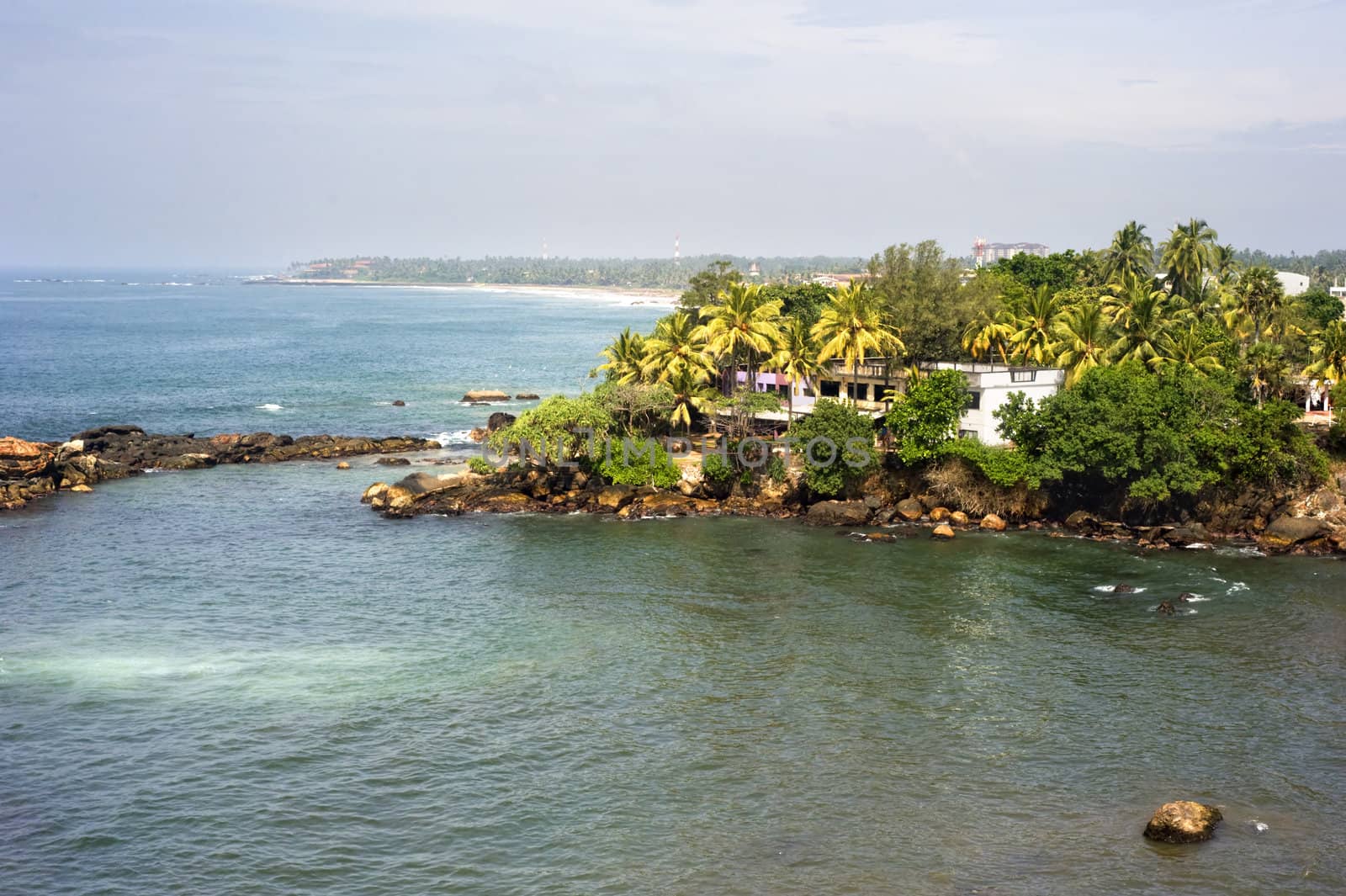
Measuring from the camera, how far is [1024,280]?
110000mm

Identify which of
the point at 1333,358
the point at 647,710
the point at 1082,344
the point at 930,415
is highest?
the point at 1082,344

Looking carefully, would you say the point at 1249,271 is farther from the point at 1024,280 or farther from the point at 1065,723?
the point at 1065,723

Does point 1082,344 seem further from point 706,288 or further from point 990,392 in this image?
point 706,288

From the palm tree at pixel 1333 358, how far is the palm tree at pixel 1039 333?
14.2 metres

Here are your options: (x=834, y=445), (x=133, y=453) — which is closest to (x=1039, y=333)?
(x=834, y=445)

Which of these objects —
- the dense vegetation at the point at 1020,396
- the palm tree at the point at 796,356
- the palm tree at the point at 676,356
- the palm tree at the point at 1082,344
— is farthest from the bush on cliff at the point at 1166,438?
the palm tree at the point at 676,356

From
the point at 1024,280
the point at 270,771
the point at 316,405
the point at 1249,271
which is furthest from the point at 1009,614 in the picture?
the point at 316,405

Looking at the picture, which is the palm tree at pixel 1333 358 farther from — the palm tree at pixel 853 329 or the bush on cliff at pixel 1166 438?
the palm tree at pixel 853 329

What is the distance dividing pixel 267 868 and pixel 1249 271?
78.3 metres

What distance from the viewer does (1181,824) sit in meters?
30.1

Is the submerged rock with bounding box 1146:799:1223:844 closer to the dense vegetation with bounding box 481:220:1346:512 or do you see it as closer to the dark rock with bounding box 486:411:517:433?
the dense vegetation with bounding box 481:220:1346:512

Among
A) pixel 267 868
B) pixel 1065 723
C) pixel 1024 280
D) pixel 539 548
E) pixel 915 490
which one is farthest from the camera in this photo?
pixel 1024 280

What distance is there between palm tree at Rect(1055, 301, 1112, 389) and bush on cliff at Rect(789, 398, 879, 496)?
1260 cm

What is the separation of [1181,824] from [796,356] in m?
44.8
